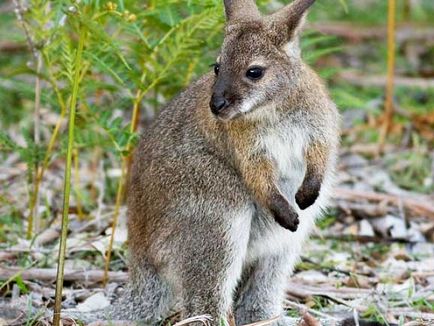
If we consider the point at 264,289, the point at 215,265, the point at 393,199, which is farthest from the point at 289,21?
the point at 393,199

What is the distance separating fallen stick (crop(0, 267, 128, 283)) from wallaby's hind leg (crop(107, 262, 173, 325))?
0.53 metres

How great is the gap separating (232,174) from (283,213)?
32cm

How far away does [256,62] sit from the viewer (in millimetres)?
4895

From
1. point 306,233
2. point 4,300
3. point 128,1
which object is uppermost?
point 128,1

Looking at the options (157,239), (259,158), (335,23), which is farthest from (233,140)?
(335,23)

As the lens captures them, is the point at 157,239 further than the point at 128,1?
No

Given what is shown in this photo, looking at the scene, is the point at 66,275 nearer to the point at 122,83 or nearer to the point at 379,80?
the point at 122,83

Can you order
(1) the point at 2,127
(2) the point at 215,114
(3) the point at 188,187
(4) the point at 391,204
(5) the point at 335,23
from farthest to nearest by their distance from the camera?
(5) the point at 335,23, (1) the point at 2,127, (4) the point at 391,204, (3) the point at 188,187, (2) the point at 215,114

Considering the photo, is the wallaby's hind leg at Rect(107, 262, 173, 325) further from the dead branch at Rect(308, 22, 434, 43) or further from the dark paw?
the dead branch at Rect(308, 22, 434, 43)

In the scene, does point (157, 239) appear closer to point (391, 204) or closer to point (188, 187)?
point (188, 187)

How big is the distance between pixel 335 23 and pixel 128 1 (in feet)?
19.2

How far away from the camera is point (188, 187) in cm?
509

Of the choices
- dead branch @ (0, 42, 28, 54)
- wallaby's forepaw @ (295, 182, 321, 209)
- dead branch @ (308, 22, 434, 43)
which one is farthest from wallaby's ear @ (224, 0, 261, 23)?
dead branch @ (308, 22, 434, 43)

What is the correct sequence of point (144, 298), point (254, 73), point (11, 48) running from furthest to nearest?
point (11, 48)
point (144, 298)
point (254, 73)
